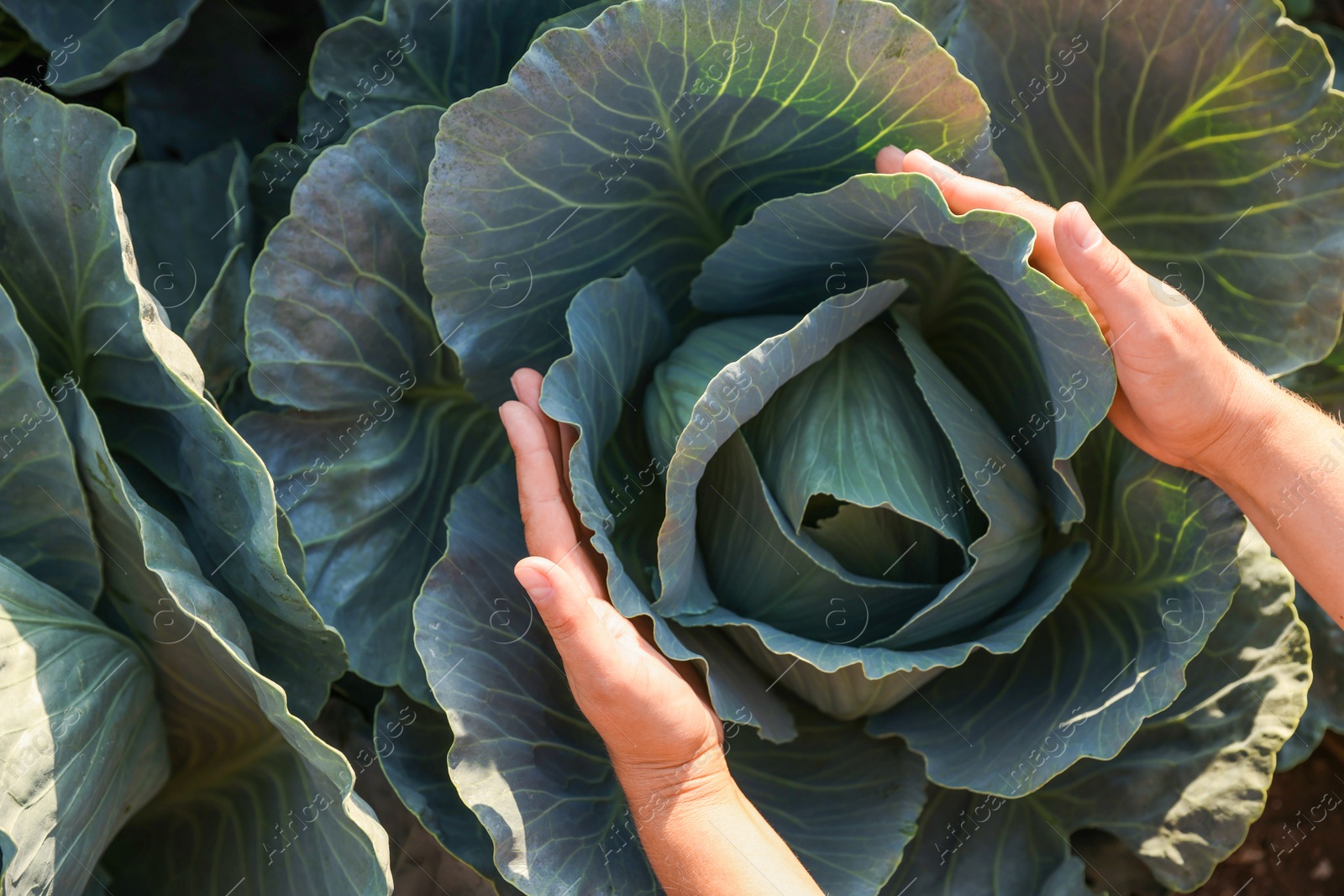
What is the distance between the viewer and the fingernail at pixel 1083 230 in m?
1.36

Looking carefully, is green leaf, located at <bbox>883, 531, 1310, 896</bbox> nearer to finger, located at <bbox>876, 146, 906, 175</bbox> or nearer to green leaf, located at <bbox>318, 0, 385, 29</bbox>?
finger, located at <bbox>876, 146, 906, 175</bbox>

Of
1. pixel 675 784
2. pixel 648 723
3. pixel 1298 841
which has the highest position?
pixel 648 723

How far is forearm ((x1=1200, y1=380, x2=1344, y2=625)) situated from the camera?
1.54m

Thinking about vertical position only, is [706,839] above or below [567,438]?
below

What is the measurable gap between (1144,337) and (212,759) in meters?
1.64

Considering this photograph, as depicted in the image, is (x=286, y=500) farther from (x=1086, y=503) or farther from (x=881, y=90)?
(x=1086, y=503)

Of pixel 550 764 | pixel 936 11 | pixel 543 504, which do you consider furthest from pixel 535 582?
pixel 936 11

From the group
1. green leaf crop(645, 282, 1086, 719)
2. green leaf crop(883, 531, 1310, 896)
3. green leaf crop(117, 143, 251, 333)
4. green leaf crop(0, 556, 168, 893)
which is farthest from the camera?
green leaf crop(117, 143, 251, 333)

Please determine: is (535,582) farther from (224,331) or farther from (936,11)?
(936,11)

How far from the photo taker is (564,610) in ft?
4.46

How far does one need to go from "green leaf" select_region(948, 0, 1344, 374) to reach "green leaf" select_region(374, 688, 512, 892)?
148cm

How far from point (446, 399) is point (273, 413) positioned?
31 centimetres

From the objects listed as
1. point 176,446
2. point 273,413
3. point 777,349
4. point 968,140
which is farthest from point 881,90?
point 176,446

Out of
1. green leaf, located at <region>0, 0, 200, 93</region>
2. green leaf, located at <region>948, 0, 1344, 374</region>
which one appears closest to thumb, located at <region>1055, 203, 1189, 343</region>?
green leaf, located at <region>948, 0, 1344, 374</region>
